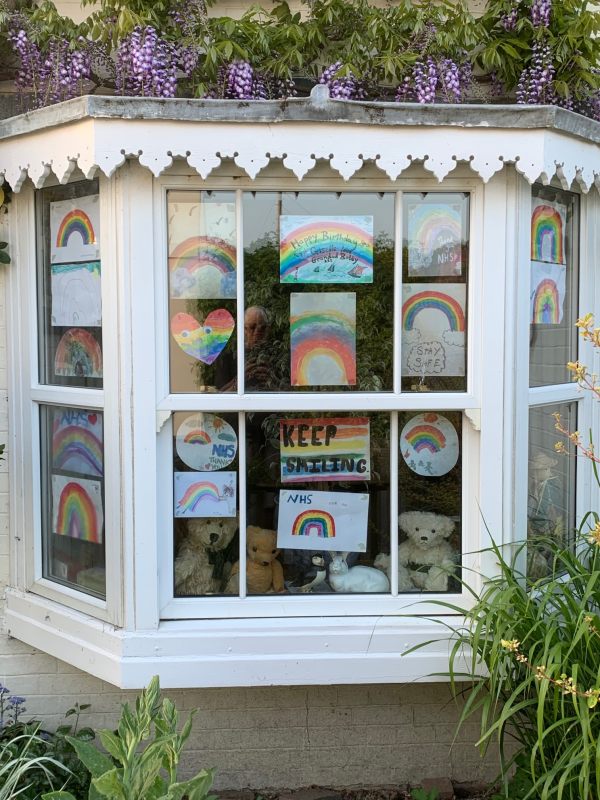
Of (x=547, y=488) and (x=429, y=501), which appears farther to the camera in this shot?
(x=547, y=488)

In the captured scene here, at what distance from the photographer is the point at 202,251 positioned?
10.1 ft

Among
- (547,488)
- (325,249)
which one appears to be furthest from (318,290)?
(547,488)

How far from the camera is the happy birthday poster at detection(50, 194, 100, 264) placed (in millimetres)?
3152

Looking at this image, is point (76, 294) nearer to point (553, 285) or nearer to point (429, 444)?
point (429, 444)

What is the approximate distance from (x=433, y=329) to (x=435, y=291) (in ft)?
0.46

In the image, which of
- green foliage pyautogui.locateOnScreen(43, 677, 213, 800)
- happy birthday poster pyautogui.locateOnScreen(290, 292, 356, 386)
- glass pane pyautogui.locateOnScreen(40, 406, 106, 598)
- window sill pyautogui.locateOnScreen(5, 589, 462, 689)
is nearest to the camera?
green foliage pyautogui.locateOnScreen(43, 677, 213, 800)

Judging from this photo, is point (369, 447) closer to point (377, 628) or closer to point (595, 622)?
point (377, 628)

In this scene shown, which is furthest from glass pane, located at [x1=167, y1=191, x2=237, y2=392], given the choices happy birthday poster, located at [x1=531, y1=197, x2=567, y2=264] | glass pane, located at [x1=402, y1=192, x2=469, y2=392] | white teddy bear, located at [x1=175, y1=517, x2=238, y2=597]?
happy birthday poster, located at [x1=531, y1=197, x2=567, y2=264]

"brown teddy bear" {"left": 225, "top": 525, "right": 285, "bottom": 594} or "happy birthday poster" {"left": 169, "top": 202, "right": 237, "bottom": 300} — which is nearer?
"happy birthday poster" {"left": 169, "top": 202, "right": 237, "bottom": 300}

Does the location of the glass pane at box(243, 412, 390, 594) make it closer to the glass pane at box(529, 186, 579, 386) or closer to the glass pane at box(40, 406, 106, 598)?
the glass pane at box(40, 406, 106, 598)

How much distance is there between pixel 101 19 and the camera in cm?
317

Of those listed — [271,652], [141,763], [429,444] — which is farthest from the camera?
[429,444]

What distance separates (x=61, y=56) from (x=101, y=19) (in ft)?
0.68

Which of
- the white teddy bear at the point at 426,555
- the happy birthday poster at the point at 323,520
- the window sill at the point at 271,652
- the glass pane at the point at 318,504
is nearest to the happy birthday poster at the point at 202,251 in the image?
the glass pane at the point at 318,504
